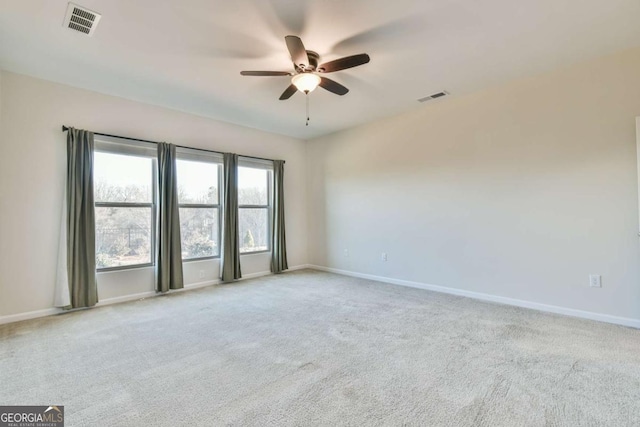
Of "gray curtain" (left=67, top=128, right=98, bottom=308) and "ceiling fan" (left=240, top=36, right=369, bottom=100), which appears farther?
"gray curtain" (left=67, top=128, right=98, bottom=308)

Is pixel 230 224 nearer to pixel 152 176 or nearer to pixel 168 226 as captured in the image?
pixel 168 226

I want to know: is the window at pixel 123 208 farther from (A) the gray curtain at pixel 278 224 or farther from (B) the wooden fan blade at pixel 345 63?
(B) the wooden fan blade at pixel 345 63

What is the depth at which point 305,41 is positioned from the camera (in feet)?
8.93

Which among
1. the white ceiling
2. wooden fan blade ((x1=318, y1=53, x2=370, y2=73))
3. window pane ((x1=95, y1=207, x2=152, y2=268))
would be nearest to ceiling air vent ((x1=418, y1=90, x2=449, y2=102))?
the white ceiling

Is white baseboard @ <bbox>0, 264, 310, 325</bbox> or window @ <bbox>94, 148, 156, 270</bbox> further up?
window @ <bbox>94, 148, 156, 270</bbox>

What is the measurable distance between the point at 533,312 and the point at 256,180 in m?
4.67

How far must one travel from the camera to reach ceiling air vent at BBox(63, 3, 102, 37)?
7.66ft

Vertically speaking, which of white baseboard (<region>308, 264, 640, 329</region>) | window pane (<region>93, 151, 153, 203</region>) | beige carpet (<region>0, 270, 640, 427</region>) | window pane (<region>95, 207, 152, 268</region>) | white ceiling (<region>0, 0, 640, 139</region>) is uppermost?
white ceiling (<region>0, 0, 640, 139</region>)

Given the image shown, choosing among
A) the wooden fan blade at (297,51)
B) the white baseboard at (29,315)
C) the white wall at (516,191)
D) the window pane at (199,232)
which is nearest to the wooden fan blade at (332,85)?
the wooden fan blade at (297,51)

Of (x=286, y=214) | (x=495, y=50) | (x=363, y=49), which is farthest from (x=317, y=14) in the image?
(x=286, y=214)

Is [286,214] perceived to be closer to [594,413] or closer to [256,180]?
[256,180]

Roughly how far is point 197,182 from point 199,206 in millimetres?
395

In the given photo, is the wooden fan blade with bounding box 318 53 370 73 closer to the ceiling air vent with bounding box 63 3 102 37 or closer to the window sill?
the ceiling air vent with bounding box 63 3 102 37

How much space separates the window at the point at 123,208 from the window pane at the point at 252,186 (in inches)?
58.0
